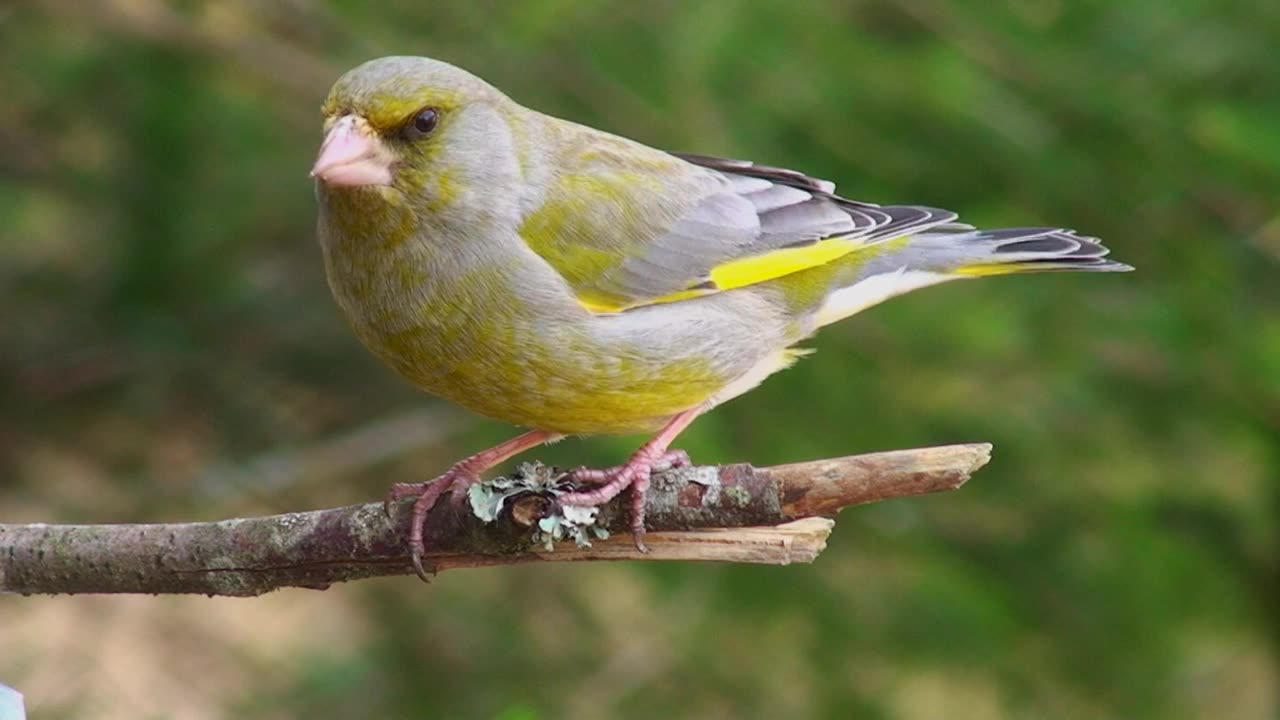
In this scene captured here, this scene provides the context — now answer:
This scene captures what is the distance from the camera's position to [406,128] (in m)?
3.79

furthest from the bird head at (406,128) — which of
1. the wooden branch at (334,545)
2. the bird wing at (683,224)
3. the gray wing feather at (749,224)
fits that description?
the wooden branch at (334,545)

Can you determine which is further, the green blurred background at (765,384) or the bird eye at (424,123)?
the green blurred background at (765,384)

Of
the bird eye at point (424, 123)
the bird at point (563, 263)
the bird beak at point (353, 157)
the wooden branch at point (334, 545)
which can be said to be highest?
the bird eye at point (424, 123)

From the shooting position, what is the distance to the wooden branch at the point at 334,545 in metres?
3.41

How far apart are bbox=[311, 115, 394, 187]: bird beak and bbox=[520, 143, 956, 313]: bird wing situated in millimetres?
403

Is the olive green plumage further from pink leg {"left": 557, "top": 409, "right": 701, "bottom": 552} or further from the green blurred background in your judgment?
the green blurred background

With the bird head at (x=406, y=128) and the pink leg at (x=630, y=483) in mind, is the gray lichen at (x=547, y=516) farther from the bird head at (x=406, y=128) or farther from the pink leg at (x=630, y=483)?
the bird head at (x=406, y=128)

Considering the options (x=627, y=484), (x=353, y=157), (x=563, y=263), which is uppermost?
(x=353, y=157)

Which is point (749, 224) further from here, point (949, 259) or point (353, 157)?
point (353, 157)

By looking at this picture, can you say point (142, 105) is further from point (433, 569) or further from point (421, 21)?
point (433, 569)

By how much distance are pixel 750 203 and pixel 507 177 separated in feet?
2.80

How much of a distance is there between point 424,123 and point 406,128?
54 millimetres

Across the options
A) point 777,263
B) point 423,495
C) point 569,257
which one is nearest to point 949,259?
point 777,263

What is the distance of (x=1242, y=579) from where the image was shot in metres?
6.62
